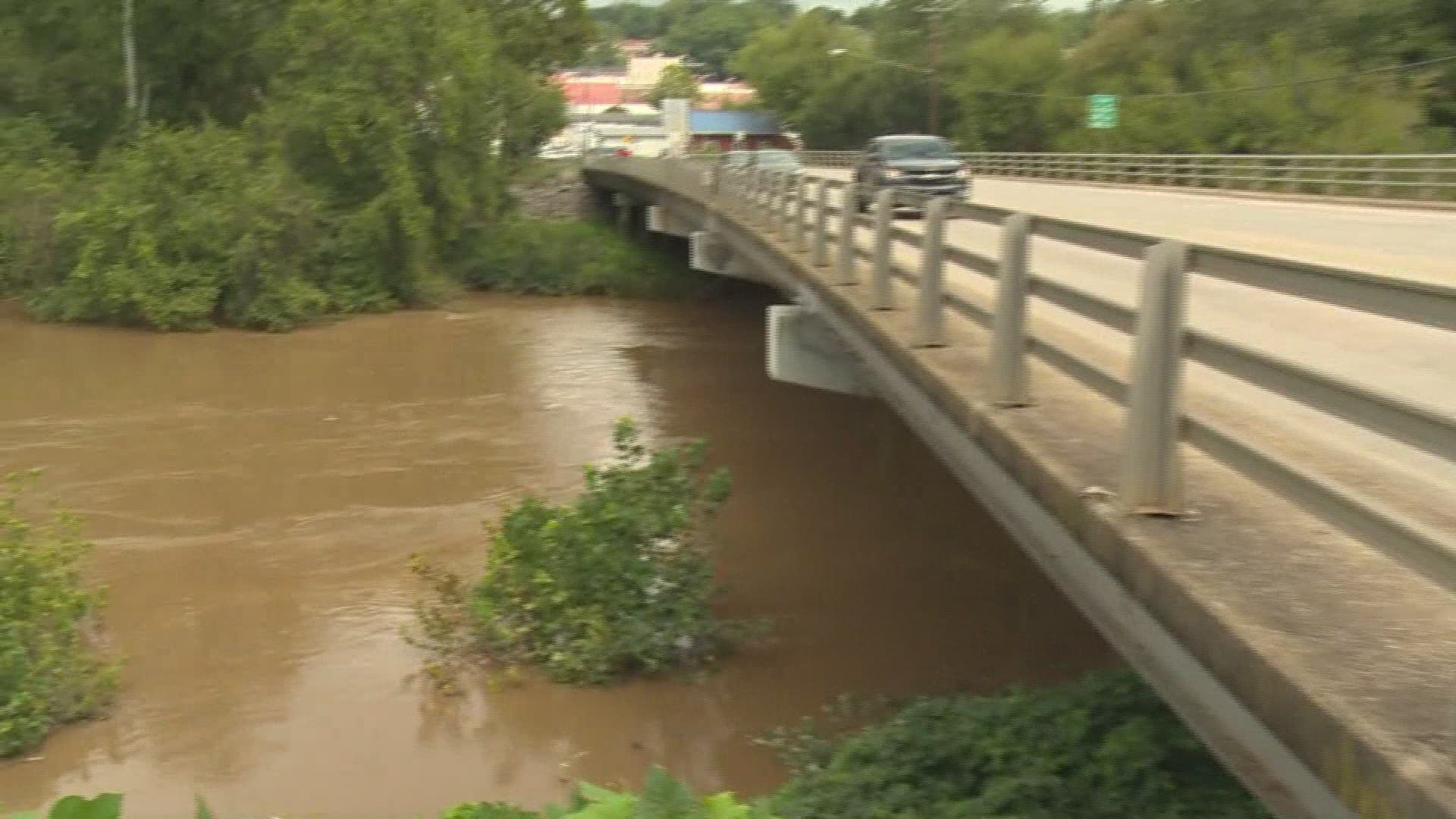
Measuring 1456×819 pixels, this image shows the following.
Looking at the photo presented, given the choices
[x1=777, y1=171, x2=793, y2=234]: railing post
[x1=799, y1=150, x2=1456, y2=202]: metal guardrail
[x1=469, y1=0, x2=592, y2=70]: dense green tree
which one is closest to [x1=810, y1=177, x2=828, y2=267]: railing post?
[x1=777, y1=171, x2=793, y2=234]: railing post

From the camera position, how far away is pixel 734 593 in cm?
1255

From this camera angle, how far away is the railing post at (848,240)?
11.4 m

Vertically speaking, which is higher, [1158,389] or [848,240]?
[848,240]

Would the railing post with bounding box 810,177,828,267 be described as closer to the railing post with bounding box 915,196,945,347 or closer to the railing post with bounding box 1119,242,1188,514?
the railing post with bounding box 915,196,945,347

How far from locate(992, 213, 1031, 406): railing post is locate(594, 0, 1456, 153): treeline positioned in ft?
122

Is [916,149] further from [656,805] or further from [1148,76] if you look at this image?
[1148,76]

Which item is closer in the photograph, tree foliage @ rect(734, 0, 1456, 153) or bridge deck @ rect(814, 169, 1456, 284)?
bridge deck @ rect(814, 169, 1456, 284)

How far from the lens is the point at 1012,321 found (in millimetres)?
6453

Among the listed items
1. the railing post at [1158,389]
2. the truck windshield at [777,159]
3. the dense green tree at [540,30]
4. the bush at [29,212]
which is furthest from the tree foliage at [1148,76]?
the railing post at [1158,389]

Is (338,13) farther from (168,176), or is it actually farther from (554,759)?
(554,759)

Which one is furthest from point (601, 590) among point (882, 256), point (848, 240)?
point (848, 240)

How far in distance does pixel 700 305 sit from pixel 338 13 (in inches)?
451

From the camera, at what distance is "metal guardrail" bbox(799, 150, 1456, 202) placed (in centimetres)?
2444

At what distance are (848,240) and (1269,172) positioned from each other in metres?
25.4
